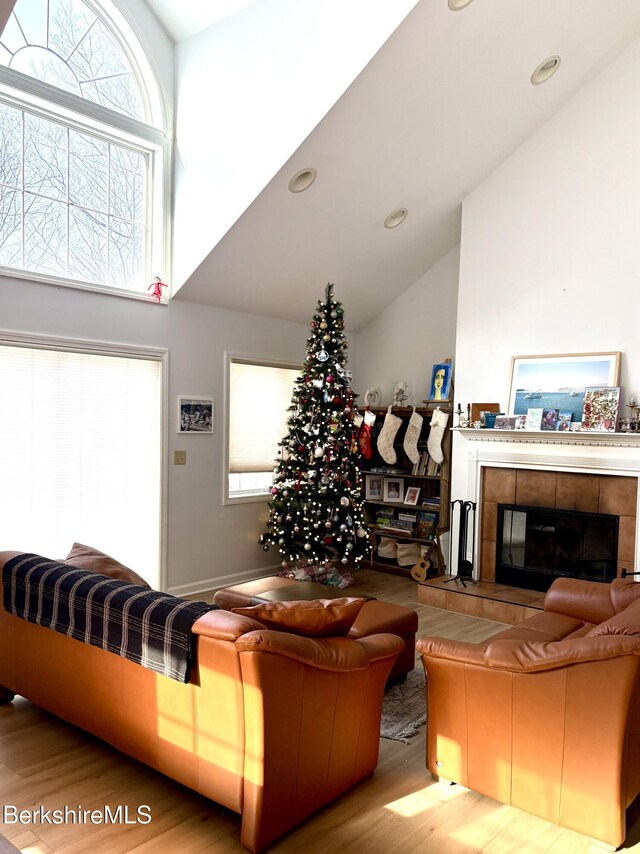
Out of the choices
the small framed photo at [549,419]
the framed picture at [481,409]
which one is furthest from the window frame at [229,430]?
the small framed photo at [549,419]

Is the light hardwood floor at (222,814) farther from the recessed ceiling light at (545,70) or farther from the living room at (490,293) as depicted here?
the recessed ceiling light at (545,70)

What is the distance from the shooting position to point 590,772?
2.55 metres

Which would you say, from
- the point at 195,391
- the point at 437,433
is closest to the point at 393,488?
the point at 437,433

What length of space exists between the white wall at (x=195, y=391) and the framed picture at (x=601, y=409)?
9.86 ft

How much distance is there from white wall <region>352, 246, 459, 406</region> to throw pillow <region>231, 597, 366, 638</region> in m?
4.75

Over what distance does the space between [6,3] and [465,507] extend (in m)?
4.93

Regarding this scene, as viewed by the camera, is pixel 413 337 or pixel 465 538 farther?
pixel 413 337

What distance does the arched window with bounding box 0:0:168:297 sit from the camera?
15.8 ft

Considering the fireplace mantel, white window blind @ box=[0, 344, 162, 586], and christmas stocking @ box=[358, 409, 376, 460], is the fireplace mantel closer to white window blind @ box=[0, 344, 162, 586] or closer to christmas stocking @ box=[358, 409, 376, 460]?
christmas stocking @ box=[358, 409, 376, 460]

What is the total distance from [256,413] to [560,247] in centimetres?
317

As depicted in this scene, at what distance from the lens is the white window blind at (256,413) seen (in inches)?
257

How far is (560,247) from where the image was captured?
578 cm

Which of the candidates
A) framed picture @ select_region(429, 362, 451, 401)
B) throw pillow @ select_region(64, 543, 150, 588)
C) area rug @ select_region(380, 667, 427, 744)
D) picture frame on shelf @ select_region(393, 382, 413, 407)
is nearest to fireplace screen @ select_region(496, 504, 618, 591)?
framed picture @ select_region(429, 362, 451, 401)

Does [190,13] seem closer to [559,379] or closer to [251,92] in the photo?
[251,92]
